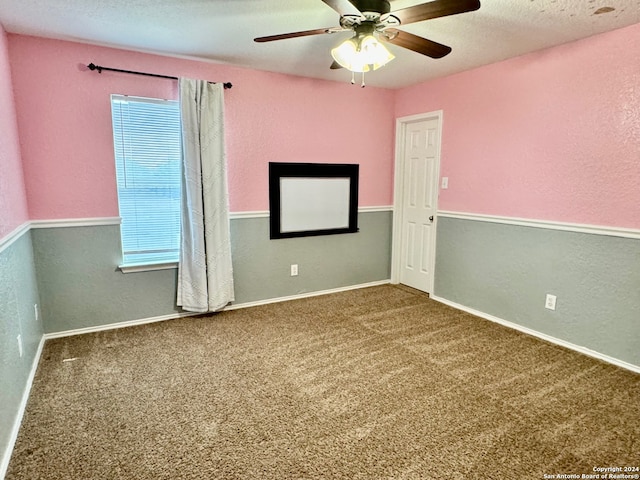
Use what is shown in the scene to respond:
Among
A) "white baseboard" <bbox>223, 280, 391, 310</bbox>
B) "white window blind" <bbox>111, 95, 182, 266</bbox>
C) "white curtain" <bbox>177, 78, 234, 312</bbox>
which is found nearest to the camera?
"white window blind" <bbox>111, 95, 182, 266</bbox>

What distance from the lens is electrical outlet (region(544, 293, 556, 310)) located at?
2.99 m

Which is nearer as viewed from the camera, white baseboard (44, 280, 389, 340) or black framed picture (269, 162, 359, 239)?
white baseboard (44, 280, 389, 340)

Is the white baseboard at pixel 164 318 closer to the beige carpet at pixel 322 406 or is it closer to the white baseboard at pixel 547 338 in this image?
the beige carpet at pixel 322 406

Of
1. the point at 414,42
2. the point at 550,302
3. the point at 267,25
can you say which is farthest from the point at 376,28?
the point at 550,302

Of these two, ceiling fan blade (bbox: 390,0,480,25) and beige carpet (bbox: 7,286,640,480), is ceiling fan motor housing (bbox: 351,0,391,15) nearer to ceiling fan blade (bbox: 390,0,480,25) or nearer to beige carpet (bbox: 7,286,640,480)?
ceiling fan blade (bbox: 390,0,480,25)

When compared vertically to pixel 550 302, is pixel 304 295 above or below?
below

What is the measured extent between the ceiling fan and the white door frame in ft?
6.07

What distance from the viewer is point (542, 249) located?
9.98ft

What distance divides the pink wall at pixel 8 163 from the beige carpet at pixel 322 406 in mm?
1038

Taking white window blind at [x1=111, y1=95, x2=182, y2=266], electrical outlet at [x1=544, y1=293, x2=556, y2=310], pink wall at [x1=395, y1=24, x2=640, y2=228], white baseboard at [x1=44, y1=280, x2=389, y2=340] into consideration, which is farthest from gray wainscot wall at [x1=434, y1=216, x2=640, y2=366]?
white window blind at [x1=111, y1=95, x2=182, y2=266]

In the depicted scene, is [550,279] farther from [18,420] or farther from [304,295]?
[18,420]

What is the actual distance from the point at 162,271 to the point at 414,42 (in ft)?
8.85

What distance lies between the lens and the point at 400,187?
4449 millimetres

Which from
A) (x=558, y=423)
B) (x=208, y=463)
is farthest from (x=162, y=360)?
(x=558, y=423)
